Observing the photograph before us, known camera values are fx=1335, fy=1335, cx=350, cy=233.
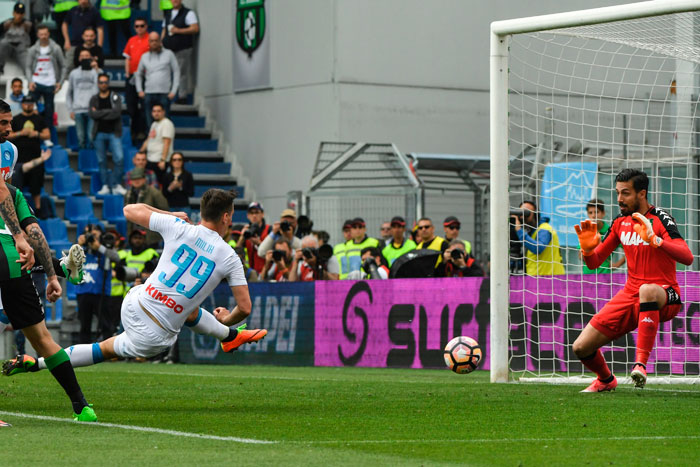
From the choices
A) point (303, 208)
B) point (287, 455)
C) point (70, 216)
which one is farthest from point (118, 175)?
point (287, 455)

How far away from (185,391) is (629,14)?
211 inches

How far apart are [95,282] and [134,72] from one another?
6385 millimetres

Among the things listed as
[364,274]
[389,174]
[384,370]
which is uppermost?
[389,174]

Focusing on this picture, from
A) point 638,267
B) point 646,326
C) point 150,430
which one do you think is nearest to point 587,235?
point 638,267

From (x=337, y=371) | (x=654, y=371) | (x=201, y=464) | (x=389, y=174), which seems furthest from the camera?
(x=389, y=174)

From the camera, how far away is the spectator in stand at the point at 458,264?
17.4 meters

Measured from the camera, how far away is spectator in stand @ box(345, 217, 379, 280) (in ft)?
64.4

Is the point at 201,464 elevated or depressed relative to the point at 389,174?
depressed

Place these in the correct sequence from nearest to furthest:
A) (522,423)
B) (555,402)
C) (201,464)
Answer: (201,464), (522,423), (555,402)

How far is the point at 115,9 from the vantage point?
27.9 metres

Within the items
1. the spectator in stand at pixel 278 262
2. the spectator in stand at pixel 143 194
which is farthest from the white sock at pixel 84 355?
the spectator in stand at pixel 143 194

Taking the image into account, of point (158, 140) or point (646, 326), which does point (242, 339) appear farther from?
point (158, 140)

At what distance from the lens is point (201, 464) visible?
6.82 m

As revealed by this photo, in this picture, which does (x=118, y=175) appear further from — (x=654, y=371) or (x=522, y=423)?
(x=522, y=423)
